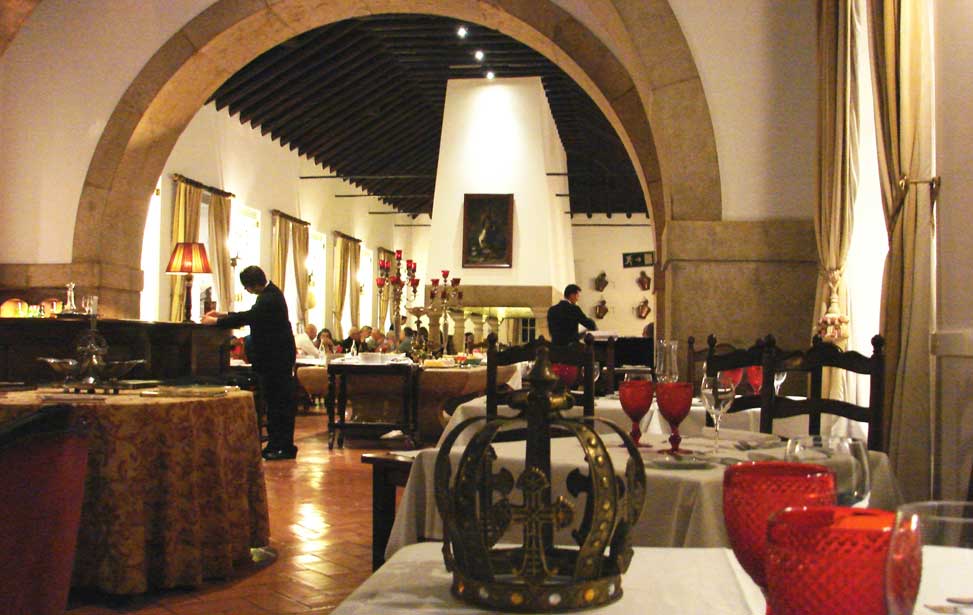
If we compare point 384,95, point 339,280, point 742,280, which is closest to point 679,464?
point 742,280

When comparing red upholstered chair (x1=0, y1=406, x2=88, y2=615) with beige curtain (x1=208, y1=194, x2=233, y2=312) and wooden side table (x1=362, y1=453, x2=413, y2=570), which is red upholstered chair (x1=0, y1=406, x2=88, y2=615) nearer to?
wooden side table (x1=362, y1=453, x2=413, y2=570)

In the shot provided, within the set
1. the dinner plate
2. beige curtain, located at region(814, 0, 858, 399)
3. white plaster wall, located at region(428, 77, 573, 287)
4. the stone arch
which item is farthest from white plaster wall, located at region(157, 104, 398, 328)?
the dinner plate

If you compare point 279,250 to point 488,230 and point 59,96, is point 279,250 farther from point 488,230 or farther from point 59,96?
point 59,96

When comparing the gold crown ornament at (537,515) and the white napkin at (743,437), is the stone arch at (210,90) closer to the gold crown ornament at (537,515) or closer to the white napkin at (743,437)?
the white napkin at (743,437)

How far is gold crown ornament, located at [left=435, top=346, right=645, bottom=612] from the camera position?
2.85 ft

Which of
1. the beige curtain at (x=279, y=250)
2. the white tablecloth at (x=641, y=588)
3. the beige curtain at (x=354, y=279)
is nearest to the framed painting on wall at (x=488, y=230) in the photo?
the beige curtain at (x=279, y=250)

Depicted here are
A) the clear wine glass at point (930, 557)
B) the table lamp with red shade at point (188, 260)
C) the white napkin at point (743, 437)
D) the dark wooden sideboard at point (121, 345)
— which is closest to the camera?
the clear wine glass at point (930, 557)

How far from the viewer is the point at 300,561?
13.0ft

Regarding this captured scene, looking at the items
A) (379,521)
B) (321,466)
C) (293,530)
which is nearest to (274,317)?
(321,466)

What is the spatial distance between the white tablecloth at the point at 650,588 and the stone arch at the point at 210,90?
6.46 m

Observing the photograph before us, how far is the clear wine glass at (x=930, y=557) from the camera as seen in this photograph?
0.51 metres

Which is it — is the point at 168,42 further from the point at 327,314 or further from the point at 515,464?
the point at 327,314

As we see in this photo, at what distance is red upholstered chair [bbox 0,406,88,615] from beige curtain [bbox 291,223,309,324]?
14.6 metres

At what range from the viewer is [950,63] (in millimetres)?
3207
